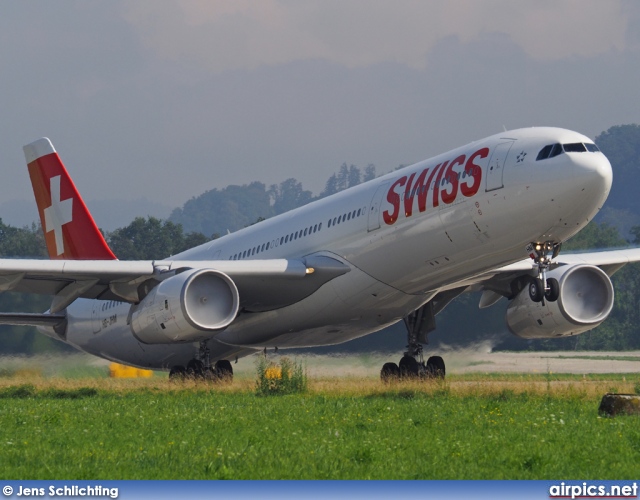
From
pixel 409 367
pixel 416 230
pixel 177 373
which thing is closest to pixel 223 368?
pixel 177 373

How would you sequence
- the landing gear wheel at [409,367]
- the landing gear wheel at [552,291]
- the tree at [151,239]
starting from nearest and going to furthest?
the landing gear wheel at [552,291]
the landing gear wheel at [409,367]
the tree at [151,239]

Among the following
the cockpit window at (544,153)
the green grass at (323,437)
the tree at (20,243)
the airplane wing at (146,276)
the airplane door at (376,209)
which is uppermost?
the tree at (20,243)

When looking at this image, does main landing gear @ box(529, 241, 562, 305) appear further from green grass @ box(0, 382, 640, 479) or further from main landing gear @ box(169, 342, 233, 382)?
main landing gear @ box(169, 342, 233, 382)

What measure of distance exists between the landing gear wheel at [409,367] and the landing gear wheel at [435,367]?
14.1 inches

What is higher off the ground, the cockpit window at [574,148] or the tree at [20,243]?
the tree at [20,243]

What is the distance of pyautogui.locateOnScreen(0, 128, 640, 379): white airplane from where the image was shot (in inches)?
870

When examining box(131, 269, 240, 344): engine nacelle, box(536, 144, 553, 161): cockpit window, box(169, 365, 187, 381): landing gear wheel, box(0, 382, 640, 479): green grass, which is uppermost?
box(536, 144, 553, 161): cockpit window

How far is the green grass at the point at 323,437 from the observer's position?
471 inches

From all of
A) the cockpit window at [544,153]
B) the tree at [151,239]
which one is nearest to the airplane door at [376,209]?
the cockpit window at [544,153]

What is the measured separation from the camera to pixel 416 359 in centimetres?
3014

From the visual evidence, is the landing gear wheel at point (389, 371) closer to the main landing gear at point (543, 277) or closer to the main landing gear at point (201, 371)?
the main landing gear at point (201, 371)

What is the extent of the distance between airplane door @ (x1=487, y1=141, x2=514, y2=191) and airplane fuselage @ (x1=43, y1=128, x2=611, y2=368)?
23mm

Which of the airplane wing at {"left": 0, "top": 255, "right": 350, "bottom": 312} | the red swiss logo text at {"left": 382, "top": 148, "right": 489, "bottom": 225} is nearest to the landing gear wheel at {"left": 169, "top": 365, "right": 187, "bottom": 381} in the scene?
the airplane wing at {"left": 0, "top": 255, "right": 350, "bottom": 312}

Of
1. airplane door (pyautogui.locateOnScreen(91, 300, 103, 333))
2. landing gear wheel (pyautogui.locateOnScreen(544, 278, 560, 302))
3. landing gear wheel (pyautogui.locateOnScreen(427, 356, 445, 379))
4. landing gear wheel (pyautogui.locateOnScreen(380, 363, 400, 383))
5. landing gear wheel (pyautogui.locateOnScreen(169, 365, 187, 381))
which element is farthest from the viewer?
airplane door (pyautogui.locateOnScreen(91, 300, 103, 333))
